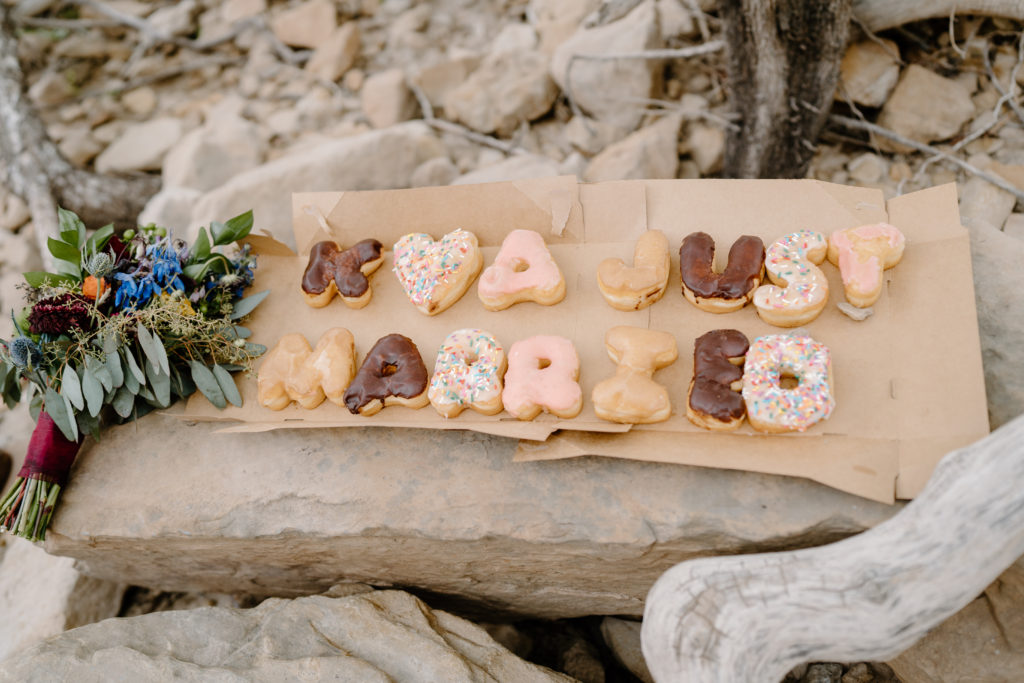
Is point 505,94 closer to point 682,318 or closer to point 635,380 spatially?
point 682,318

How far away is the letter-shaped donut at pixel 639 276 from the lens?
7.91ft

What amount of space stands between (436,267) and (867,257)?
1.49m

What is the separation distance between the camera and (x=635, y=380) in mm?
2246

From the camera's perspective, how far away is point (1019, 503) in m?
1.77

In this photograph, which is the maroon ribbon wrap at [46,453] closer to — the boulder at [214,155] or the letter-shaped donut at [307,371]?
the letter-shaped donut at [307,371]

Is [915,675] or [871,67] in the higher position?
[871,67]

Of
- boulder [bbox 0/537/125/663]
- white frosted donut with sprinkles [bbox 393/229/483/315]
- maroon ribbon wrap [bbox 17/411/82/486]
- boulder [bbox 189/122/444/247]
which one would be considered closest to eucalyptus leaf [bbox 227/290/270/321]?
white frosted donut with sprinkles [bbox 393/229/483/315]

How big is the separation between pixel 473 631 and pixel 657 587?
80cm

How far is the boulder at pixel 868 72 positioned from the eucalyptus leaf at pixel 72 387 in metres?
3.83

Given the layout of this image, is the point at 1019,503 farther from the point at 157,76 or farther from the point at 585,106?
the point at 157,76

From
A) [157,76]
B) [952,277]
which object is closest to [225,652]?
[952,277]

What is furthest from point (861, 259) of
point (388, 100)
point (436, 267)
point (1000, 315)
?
point (388, 100)

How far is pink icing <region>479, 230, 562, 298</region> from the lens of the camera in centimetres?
252

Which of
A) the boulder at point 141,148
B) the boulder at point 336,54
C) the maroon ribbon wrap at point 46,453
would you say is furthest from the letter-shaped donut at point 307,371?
the boulder at point 336,54
